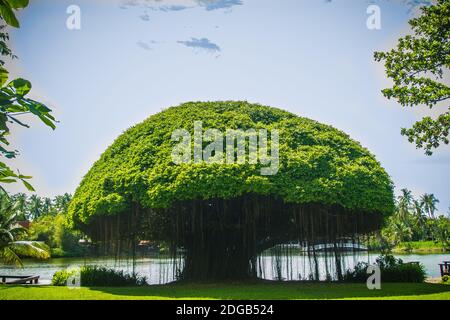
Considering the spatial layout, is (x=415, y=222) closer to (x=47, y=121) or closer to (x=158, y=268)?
(x=158, y=268)

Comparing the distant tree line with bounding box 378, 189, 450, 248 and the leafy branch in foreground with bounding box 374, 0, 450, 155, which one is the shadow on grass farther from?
the distant tree line with bounding box 378, 189, 450, 248

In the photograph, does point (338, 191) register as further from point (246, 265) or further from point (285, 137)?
point (246, 265)

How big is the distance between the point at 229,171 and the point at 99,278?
5902 millimetres

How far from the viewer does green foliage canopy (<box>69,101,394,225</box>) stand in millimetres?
12227

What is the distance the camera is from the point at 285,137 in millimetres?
14242

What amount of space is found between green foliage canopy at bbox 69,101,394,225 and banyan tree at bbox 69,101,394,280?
3 cm

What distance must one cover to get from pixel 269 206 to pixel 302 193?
1777 mm

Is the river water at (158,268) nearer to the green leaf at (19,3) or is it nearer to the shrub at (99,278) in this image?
the shrub at (99,278)

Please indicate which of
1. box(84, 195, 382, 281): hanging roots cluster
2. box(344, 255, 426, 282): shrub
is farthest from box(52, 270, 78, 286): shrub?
box(344, 255, 426, 282): shrub

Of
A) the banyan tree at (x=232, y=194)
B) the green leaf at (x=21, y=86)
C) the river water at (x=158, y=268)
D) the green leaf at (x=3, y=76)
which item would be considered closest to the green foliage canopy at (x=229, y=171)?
the banyan tree at (x=232, y=194)

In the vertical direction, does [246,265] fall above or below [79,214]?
below

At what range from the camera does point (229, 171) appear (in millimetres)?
12234
